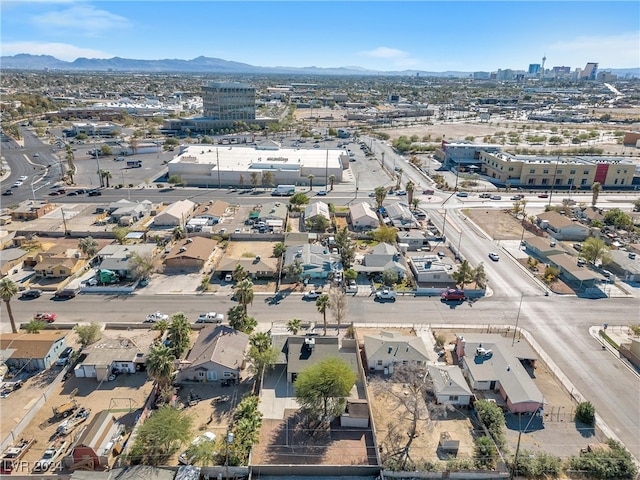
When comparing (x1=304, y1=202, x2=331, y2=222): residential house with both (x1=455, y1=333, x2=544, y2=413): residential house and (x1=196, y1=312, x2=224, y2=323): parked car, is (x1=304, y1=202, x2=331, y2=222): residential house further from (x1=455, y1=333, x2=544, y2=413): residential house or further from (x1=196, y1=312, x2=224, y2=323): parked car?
(x1=455, y1=333, x2=544, y2=413): residential house

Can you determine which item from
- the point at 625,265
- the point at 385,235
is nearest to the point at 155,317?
the point at 385,235

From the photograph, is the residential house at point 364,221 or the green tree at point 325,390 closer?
the green tree at point 325,390

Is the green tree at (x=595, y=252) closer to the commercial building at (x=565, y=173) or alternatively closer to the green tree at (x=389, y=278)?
the green tree at (x=389, y=278)

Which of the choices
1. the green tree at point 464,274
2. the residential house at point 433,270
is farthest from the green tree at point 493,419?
the residential house at point 433,270

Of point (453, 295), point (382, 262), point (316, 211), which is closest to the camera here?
point (453, 295)

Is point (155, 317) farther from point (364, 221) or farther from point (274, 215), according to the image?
point (364, 221)
